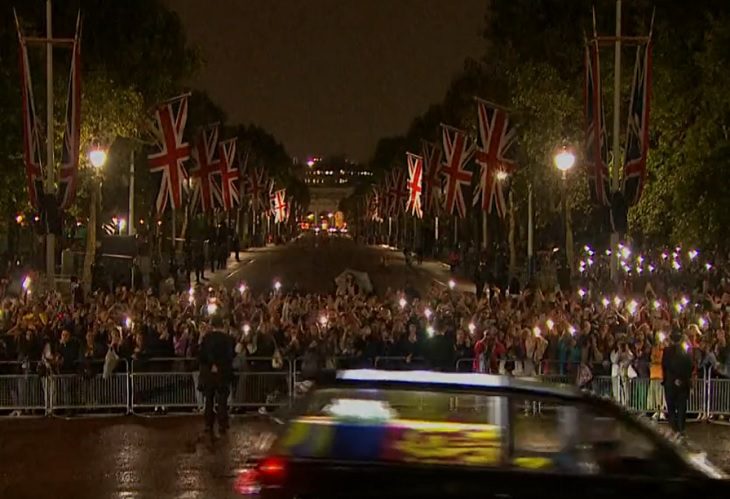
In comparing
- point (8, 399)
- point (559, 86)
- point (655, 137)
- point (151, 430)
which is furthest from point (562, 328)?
point (559, 86)

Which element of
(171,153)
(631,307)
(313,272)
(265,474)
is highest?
(171,153)

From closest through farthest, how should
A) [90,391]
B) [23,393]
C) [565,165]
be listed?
[23,393], [90,391], [565,165]

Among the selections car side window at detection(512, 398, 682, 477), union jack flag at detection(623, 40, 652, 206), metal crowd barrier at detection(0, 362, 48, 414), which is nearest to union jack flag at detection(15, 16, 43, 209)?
metal crowd barrier at detection(0, 362, 48, 414)

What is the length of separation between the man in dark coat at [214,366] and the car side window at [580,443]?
348 inches

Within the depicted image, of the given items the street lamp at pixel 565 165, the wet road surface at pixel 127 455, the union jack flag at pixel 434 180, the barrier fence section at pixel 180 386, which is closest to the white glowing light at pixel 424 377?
the wet road surface at pixel 127 455

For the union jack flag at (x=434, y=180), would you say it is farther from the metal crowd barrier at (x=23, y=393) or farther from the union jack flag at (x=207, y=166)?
the metal crowd barrier at (x=23, y=393)

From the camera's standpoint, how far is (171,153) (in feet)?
109

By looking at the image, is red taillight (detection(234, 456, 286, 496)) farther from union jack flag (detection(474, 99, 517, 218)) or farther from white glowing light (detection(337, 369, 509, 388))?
union jack flag (detection(474, 99, 517, 218))

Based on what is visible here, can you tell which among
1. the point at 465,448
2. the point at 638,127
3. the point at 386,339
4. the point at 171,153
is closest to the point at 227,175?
the point at 171,153

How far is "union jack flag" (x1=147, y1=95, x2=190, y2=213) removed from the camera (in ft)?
109

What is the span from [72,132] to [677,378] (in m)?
15.5

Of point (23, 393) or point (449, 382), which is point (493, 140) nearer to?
point (23, 393)

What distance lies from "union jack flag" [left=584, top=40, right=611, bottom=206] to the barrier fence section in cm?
838

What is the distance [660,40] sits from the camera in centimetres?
3462
